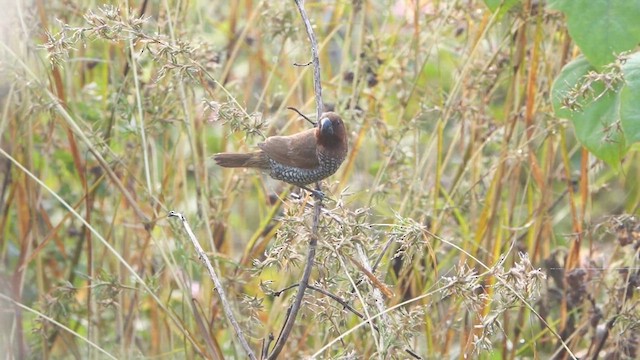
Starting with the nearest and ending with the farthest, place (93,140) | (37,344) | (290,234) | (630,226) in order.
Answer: (290,234) → (630,226) → (93,140) → (37,344)

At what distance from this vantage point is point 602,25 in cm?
224

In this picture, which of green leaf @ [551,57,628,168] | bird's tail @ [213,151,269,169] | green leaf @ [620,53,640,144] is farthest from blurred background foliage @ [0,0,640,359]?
green leaf @ [620,53,640,144]

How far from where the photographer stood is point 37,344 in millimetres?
2980

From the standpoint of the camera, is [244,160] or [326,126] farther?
[244,160]

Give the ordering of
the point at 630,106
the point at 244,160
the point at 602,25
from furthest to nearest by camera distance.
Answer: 1. the point at 244,160
2. the point at 602,25
3. the point at 630,106

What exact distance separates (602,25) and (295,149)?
78 cm

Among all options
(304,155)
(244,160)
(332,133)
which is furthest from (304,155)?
(244,160)

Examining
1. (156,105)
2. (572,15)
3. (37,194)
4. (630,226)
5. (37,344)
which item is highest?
(572,15)

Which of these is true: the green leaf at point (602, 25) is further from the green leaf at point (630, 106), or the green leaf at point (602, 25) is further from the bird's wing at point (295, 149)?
the bird's wing at point (295, 149)

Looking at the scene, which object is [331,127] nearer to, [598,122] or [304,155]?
[304,155]

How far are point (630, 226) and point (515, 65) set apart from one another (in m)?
0.66

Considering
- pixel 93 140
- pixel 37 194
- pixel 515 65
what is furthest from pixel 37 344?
pixel 515 65

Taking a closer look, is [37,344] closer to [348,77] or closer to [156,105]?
[156,105]

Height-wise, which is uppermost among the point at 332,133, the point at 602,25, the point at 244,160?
the point at 602,25
